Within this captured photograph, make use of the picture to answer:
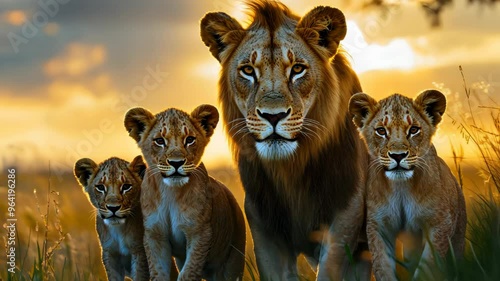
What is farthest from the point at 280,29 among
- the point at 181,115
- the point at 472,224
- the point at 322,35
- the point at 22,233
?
the point at 22,233

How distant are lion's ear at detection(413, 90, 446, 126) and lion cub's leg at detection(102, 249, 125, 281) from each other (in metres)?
→ 2.34

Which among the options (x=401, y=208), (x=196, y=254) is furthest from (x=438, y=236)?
(x=196, y=254)

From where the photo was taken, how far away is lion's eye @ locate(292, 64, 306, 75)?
22.2 feet

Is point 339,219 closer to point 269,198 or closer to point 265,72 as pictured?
point 269,198

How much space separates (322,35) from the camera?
23.0 feet

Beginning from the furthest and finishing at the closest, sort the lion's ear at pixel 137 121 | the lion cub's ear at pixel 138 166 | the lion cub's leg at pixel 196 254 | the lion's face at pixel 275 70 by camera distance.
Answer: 1. the lion cub's ear at pixel 138 166
2. the lion's ear at pixel 137 121
3. the lion cub's leg at pixel 196 254
4. the lion's face at pixel 275 70

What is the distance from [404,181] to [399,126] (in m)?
0.36

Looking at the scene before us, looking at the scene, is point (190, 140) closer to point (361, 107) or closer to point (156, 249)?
point (156, 249)

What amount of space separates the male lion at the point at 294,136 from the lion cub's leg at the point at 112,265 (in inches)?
37.0

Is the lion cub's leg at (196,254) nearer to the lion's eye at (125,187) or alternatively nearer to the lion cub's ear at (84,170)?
the lion's eye at (125,187)

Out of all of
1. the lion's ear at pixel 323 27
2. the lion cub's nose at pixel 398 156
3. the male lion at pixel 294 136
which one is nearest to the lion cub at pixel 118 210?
the male lion at pixel 294 136

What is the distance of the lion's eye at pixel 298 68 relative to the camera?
22.2 feet

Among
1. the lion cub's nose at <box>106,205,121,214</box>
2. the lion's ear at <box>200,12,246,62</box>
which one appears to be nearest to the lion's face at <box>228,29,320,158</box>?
the lion's ear at <box>200,12,246,62</box>

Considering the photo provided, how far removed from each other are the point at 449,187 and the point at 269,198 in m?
1.30
